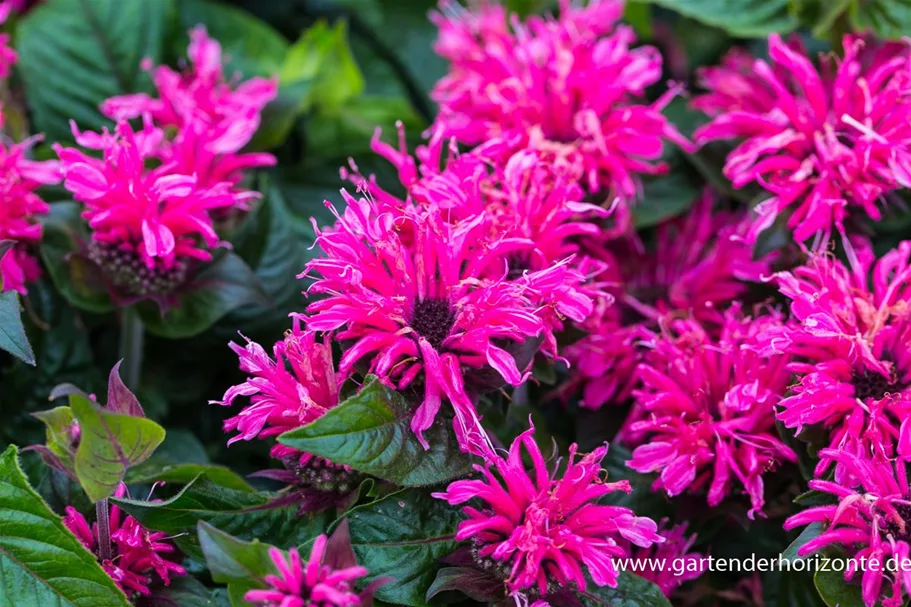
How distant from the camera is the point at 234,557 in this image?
50 centimetres

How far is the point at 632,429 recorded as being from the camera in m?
0.69

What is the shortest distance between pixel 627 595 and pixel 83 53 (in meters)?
0.82

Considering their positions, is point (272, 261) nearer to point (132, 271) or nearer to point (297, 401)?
point (132, 271)

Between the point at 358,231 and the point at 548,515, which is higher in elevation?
the point at 358,231

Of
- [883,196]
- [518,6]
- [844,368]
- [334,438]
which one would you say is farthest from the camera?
[518,6]

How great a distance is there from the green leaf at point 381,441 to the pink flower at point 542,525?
20 millimetres

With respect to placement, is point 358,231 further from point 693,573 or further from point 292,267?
point 693,573

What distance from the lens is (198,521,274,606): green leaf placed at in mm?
496

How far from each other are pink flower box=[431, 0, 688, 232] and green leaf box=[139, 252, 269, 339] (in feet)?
0.69

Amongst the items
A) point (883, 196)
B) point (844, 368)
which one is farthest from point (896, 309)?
point (883, 196)

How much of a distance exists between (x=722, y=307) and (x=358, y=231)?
15.3 inches

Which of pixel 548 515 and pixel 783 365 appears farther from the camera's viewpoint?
pixel 783 365


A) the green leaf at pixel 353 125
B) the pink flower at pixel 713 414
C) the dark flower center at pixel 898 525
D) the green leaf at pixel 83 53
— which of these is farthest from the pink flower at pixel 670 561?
the green leaf at pixel 83 53

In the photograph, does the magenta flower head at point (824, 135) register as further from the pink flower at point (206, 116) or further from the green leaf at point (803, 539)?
the pink flower at point (206, 116)
